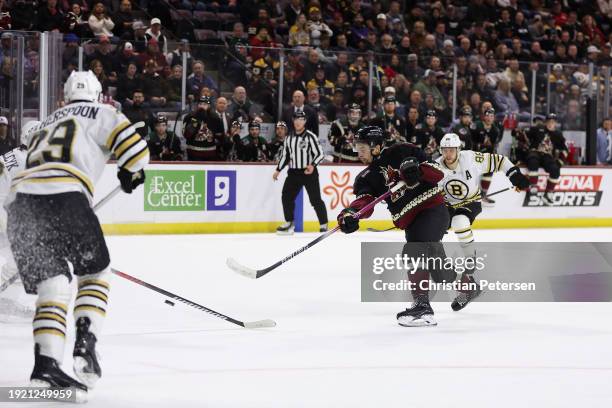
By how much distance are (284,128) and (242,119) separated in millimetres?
493

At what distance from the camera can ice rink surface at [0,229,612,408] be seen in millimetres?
3934

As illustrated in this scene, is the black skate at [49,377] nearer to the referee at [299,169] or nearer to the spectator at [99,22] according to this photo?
the referee at [299,169]

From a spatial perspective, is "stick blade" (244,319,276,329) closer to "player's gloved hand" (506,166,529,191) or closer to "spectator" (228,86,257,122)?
"player's gloved hand" (506,166,529,191)

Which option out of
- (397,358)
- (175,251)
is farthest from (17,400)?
(175,251)

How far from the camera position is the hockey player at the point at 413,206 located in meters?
5.63

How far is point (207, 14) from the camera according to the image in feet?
44.1

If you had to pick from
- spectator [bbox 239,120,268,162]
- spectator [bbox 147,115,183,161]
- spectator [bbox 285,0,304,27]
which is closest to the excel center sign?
spectator [bbox 147,115,183,161]

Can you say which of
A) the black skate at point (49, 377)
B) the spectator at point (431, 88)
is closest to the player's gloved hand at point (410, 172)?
the black skate at point (49, 377)

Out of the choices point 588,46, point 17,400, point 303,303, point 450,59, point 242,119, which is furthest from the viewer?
point 588,46

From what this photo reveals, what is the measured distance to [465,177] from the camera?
6613 mm

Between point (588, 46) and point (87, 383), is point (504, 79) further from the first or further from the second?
point (87, 383)

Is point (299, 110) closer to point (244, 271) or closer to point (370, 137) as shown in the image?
point (244, 271)

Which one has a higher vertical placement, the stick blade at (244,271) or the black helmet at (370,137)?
the black helmet at (370,137)

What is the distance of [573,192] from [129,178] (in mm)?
9837
